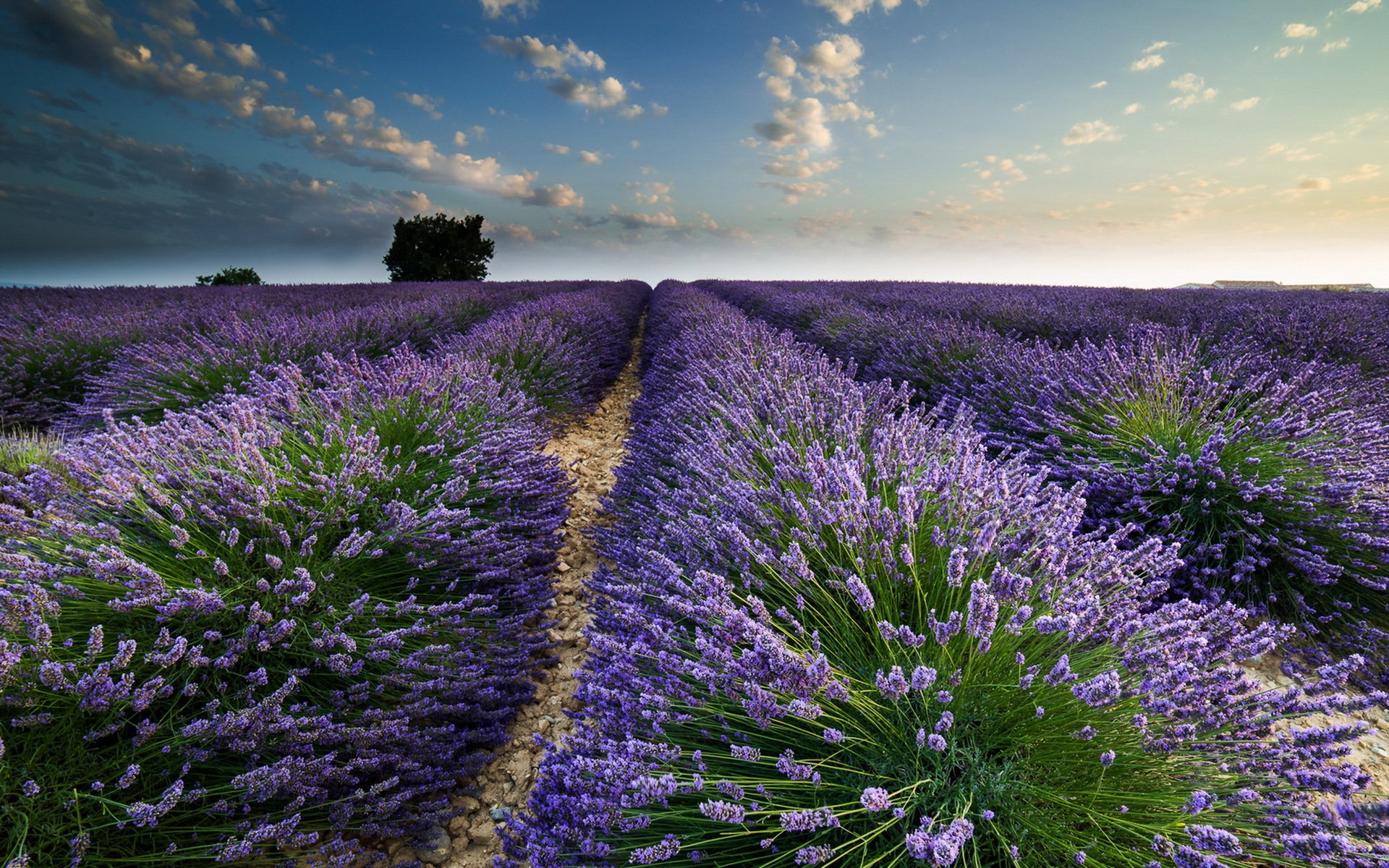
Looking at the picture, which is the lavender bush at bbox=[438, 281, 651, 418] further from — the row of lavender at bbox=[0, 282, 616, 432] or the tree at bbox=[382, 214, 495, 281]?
the tree at bbox=[382, 214, 495, 281]

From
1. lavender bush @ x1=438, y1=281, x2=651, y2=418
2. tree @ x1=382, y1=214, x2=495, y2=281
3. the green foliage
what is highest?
tree @ x1=382, y1=214, x2=495, y2=281

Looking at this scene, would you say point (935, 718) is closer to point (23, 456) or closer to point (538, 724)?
point (538, 724)

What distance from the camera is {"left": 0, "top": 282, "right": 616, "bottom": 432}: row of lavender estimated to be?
4.57 m

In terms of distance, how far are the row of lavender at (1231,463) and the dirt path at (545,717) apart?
6.73 ft

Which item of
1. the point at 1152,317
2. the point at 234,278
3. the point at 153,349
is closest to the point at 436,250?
the point at 234,278

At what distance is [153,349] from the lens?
512 centimetres

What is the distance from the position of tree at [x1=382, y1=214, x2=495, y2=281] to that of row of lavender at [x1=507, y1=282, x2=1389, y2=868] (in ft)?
107

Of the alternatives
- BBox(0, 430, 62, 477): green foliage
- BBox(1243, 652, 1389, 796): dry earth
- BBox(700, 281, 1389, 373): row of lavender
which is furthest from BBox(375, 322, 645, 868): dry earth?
BBox(700, 281, 1389, 373): row of lavender

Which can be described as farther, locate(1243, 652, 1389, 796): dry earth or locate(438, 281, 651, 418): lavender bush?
locate(438, 281, 651, 418): lavender bush

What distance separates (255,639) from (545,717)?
101 centimetres

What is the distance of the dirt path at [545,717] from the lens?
62.9 inches

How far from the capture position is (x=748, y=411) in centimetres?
271

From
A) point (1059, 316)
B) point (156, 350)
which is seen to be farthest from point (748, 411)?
point (1059, 316)

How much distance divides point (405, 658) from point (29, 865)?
729mm
